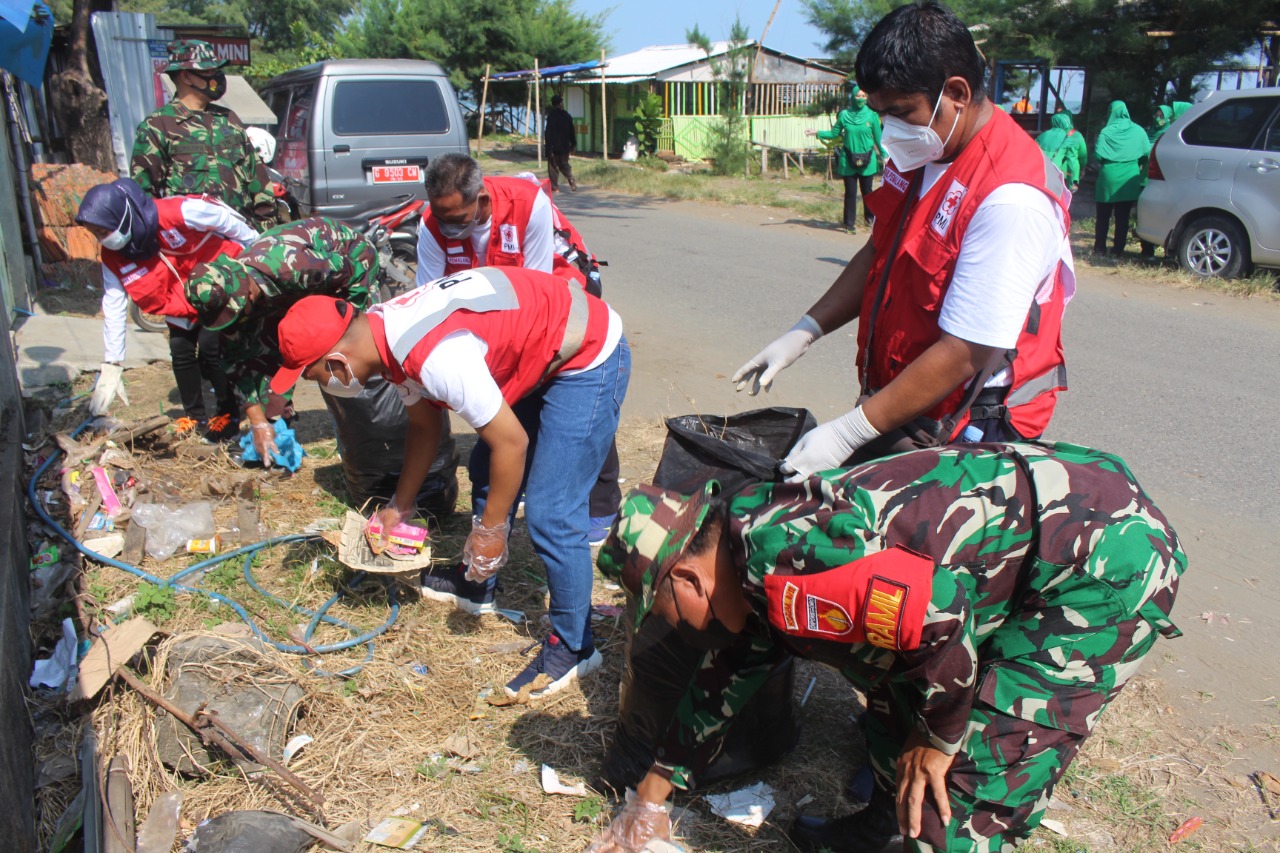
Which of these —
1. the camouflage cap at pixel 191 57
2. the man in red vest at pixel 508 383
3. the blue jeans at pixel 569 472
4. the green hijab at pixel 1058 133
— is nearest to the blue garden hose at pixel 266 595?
the man in red vest at pixel 508 383

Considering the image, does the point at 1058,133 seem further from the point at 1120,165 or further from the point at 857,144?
the point at 857,144

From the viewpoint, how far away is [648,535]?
198 cm

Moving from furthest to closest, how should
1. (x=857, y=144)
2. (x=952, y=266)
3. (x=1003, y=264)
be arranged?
(x=857, y=144)
(x=952, y=266)
(x=1003, y=264)

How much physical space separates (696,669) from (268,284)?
3.08m

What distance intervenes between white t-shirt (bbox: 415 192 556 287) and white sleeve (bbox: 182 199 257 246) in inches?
49.0

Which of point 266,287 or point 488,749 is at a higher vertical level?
point 266,287

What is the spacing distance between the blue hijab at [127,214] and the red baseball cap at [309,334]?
2.22 m

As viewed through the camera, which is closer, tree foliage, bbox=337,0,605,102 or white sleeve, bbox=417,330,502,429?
white sleeve, bbox=417,330,502,429

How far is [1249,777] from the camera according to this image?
8.64 feet

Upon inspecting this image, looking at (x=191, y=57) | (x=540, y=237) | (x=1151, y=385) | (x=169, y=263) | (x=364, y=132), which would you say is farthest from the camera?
(x=364, y=132)

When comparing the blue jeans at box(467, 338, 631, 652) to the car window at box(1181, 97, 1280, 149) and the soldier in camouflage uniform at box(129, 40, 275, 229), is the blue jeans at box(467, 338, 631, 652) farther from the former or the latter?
the car window at box(1181, 97, 1280, 149)

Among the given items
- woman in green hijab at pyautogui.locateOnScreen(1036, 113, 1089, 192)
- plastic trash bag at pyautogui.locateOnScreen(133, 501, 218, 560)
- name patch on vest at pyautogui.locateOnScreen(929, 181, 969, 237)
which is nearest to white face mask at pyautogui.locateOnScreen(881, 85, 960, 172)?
name patch on vest at pyautogui.locateOnScreen(929, 181, 969, 237)

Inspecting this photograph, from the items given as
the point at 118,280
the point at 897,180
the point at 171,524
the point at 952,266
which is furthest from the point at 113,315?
the point at 952,266

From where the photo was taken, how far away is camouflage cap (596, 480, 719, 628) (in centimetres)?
192
